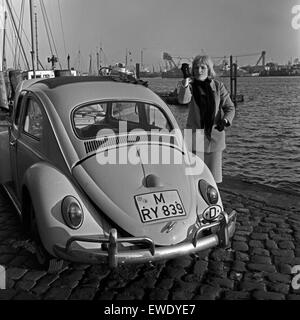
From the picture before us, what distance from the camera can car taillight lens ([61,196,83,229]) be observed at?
386 centimetres

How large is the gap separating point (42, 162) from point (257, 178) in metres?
7.40

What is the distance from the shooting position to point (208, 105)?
5516mm

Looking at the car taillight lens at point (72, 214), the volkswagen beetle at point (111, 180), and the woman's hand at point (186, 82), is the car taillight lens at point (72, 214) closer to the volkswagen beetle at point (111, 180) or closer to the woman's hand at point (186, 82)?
the volkswagen beetle at point (111, 180)

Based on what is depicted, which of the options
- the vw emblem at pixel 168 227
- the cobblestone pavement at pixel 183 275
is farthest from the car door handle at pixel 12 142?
the vw emblem at pixel 168 227

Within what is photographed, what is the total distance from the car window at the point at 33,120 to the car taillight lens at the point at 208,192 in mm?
1940

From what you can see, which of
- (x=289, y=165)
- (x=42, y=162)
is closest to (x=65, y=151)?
(x=42, y=162)

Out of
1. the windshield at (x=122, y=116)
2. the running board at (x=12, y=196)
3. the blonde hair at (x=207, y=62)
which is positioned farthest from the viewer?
the blonde hair at (x=207, y=62)

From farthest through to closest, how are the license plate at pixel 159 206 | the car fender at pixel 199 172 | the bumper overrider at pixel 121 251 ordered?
the car fender at pixel 199 172
the license plate at pixel 159 206
the bumper overrider at pixel 121 251

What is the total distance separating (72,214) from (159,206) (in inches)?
32.4

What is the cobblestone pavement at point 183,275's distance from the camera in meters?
3.80

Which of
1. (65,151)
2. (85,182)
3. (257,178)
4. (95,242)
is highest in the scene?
(65,151)

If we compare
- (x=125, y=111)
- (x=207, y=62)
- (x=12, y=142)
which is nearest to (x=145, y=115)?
(x=125, y=111)

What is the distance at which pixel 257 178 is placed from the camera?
10750mm
